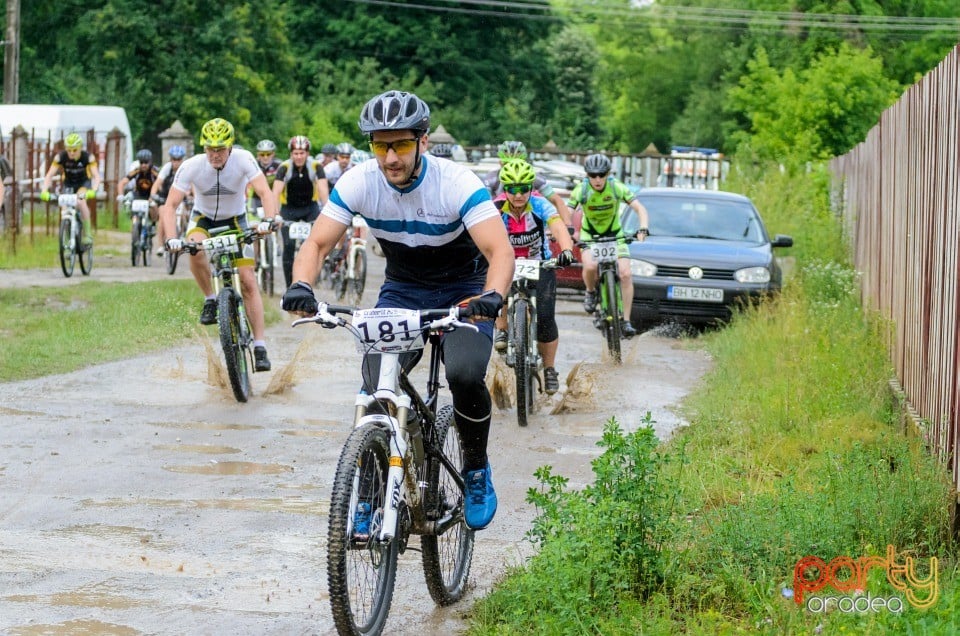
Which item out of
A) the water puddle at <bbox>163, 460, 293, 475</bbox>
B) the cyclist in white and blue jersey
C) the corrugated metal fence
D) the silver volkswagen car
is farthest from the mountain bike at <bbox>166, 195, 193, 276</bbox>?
the cyclist in white and blue jersey

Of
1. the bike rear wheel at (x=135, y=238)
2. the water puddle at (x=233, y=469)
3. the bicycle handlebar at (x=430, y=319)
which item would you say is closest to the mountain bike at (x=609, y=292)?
the water puddle at (x=233, y=469)

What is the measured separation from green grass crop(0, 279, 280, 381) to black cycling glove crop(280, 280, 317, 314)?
712cm

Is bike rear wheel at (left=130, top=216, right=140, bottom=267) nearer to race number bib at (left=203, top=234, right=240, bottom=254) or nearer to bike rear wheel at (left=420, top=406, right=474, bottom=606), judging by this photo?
race number bib at (left=203, top=234, right=240, bottom=254)

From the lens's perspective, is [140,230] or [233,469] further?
[140,230]

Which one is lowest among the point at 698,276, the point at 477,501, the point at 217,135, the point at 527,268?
the point at 477,501

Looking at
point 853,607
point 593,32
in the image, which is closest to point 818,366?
point 853,607

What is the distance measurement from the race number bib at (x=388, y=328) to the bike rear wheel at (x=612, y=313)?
873 cm

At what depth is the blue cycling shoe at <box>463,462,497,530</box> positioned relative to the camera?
21.1 ft

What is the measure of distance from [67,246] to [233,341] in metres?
10.9

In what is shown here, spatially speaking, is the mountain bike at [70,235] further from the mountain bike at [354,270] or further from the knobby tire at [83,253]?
the mountain bike at [354,270]

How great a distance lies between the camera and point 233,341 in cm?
1123

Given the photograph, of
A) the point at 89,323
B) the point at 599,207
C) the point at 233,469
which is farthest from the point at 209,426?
the point at 89,323

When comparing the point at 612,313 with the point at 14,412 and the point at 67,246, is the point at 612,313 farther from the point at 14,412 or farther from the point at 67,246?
the point at 67,246

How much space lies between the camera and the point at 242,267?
471 inches
